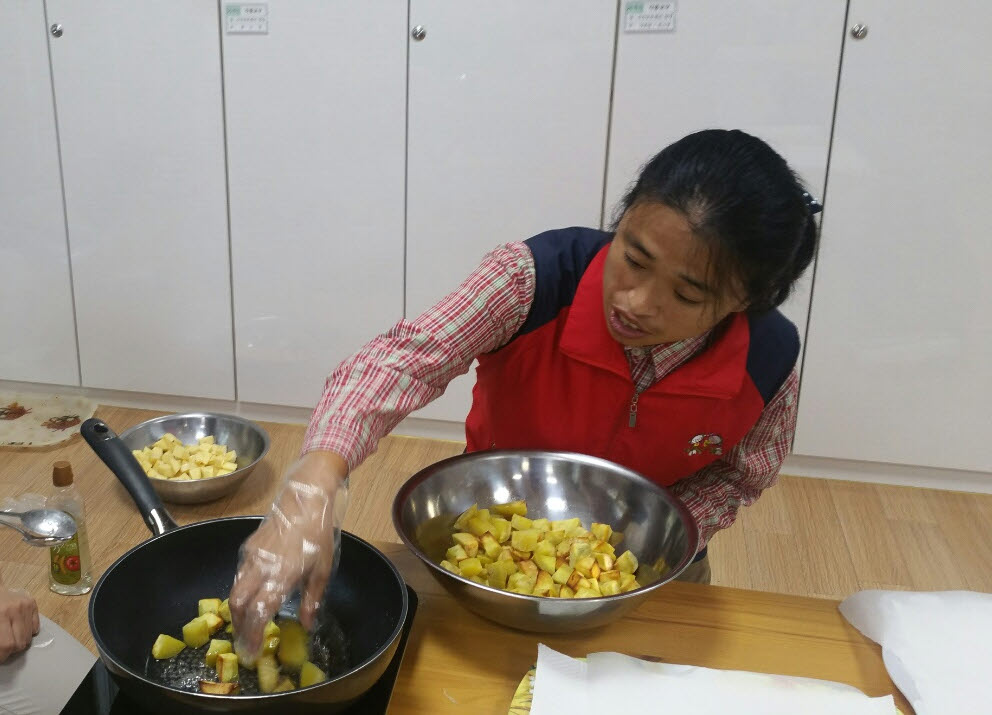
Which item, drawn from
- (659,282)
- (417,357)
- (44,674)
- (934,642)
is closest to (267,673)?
(417,357)

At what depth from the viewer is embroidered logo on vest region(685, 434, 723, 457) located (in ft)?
3.83

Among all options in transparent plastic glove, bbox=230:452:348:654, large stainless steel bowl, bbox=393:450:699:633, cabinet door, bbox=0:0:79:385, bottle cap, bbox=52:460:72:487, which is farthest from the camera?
cabinet door, bbox=0:0:79:385

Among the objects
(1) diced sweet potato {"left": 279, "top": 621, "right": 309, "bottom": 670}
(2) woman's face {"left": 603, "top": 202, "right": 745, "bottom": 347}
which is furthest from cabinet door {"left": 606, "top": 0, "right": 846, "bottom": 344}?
(1) diced sweet potato {"left": 279, "top": 621, "right": 309, "bottom": 670}

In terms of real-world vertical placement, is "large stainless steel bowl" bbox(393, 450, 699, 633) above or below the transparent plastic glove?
below

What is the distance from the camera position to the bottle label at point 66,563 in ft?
5.43

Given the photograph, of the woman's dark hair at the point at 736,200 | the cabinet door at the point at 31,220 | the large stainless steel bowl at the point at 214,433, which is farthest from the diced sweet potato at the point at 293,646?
the cabinet door at the point at 31,220

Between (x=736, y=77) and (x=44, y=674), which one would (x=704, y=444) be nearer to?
(x=44, y=674)

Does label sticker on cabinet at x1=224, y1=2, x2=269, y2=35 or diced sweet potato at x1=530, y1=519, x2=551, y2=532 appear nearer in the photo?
diced sweet potato at x1=530, y1=519, x2=551, y2=532

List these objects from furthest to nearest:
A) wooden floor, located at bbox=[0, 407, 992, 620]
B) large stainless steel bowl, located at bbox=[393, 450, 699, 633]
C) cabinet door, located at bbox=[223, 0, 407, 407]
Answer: cabinet door, located at bbox=[223, 0, 407, 407] → wooden floor, located at bbox=[0, 407, 992, 620] → large stainless steel bowl, located at bbox=[393, 450, 699, 633]

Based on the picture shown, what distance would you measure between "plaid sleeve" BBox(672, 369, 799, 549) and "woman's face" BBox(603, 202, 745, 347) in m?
0.23

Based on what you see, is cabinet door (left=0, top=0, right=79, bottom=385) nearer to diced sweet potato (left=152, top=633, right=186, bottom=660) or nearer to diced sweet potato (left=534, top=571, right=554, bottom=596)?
diced sweet potato (left=152, top=633, right=186, bottom=660)

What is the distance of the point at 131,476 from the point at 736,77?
186 centimetres

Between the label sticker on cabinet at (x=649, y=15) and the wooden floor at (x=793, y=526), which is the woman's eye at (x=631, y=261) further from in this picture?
the label sticker on cabinet at (x=649, y=15)

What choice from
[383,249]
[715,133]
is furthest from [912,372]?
[715,133]
